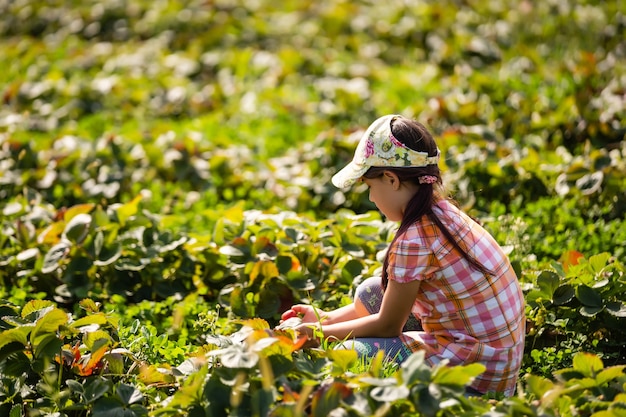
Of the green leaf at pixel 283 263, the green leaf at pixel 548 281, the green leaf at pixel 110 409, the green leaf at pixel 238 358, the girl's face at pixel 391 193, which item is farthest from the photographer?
the green leaf at pixel 283 263

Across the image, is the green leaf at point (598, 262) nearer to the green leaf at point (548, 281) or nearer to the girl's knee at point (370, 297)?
the green leaf at point (548, 281)

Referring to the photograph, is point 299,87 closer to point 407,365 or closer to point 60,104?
point 60,104

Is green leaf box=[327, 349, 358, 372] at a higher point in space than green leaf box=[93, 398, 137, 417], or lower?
higher

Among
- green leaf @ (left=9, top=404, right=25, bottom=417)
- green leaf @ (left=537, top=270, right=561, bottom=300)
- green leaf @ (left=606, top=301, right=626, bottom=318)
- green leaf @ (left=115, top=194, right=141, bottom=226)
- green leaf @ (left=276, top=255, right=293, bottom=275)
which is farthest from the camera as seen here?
green leaf @ (left=115, top=194, right=141, bottom=226)

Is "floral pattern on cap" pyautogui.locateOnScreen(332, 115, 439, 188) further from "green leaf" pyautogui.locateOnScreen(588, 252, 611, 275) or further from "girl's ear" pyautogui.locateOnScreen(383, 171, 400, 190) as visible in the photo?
"green leaf" pyautogui.locateOnScreen(588, 252, 611, 275)

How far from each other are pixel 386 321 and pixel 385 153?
539 mm

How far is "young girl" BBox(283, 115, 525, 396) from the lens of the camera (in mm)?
2385

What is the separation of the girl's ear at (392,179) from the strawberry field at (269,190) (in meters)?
0.58

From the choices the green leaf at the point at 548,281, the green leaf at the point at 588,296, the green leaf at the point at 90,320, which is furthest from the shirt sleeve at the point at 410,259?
the green leaf at the point at 90,320

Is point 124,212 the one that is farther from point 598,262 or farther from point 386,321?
point 598,262

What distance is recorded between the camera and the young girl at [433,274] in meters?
2.38

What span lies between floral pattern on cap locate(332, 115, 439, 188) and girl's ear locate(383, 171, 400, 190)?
3 cm

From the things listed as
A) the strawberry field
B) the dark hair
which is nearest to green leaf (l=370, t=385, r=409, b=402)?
the strawberry field

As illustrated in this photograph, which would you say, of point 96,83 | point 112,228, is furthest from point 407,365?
point 96,83
